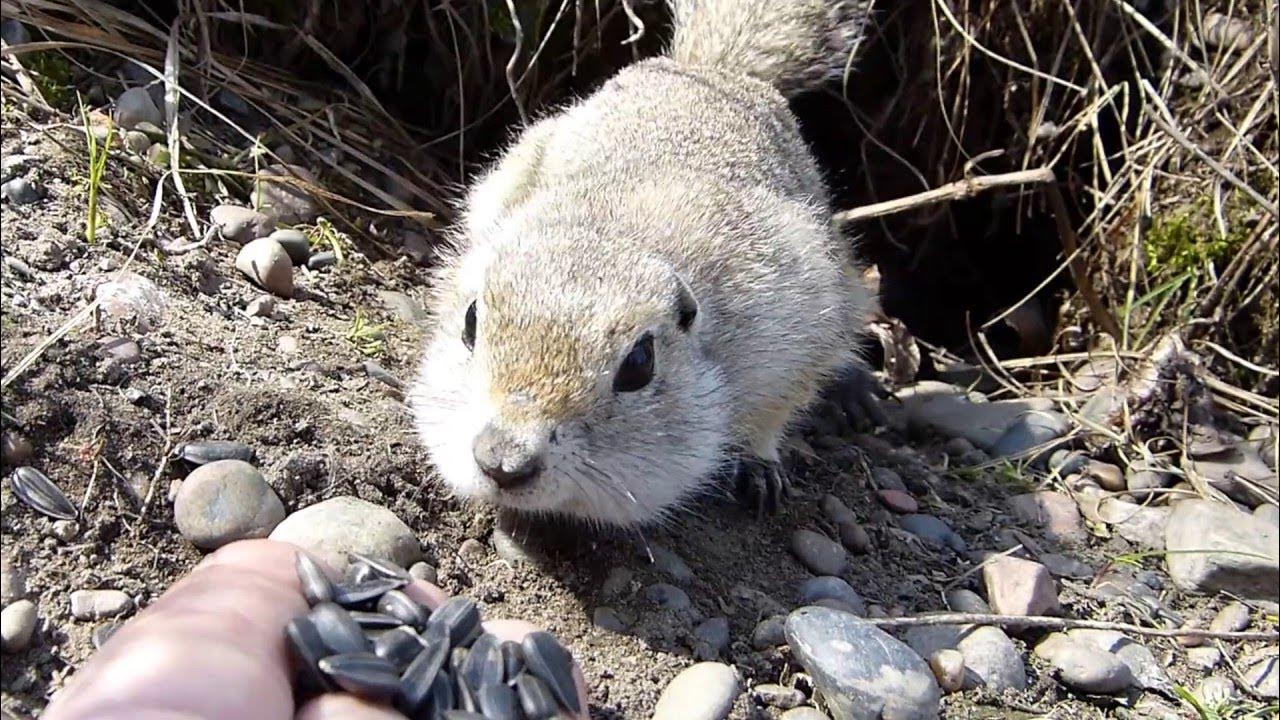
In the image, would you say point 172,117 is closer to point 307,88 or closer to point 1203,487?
point 307,88

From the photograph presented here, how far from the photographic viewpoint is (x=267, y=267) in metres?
4.27

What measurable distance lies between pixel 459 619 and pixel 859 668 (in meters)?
1.12

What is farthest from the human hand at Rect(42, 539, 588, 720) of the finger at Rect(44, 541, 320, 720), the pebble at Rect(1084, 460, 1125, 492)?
the pebble at Rect(1084, 460, 1125, 492)

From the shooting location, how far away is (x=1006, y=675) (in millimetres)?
3479

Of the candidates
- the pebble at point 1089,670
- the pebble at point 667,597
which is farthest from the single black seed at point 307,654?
the pebble at point 1089,670

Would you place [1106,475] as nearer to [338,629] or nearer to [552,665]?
[552,665]

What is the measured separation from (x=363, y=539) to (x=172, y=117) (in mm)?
2345

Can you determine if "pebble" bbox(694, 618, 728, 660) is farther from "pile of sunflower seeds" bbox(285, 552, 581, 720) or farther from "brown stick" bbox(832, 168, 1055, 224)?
"brown stick" bbox(832, 168, 1055, 224)

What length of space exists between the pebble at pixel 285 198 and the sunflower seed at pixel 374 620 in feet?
7.86

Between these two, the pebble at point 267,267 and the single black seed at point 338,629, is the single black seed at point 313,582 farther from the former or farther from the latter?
the pebble at point 267,267

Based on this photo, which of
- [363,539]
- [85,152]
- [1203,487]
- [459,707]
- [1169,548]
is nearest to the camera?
[459,707]

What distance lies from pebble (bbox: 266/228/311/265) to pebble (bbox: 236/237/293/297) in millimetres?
202

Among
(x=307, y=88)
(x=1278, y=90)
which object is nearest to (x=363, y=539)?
(x=307, y=88)

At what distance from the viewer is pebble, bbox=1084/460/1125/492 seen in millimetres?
5047
